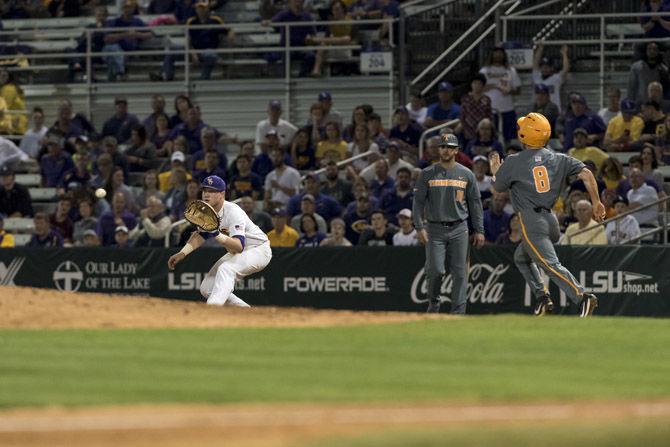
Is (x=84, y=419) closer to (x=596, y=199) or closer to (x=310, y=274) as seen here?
(x=596, y=199)

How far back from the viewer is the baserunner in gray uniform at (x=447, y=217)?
1648 cm

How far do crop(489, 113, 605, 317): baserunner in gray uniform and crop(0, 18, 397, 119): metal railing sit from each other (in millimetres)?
9030

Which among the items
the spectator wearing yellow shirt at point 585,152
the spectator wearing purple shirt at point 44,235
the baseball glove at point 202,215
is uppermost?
→ the spectator wearing yellow shirt at point 585,152

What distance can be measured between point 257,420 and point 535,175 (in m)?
7.81

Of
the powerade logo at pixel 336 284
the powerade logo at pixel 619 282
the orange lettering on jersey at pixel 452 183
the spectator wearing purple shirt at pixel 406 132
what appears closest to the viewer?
the orange lettering on jersey at pixel 452 183

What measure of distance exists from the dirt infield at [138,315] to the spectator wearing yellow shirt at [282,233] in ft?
21.3

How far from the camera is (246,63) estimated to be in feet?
86.5

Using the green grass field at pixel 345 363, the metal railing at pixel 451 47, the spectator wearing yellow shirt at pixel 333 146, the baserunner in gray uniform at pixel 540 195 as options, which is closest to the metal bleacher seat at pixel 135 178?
the spectator wearing yellow shirt at pixel 333 146

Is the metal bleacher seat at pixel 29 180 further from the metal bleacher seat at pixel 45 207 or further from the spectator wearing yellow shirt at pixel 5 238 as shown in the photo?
the spectator wearing yellow shirt at pixel 5 238

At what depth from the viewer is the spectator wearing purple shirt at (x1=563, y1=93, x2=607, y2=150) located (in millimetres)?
21672

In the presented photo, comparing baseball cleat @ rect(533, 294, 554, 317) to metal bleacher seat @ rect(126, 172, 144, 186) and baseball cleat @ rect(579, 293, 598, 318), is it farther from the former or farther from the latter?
metal bleacher seat @ rect(126, 172, 144, 186)

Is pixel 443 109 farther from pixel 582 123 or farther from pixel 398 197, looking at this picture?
pixel 398 197

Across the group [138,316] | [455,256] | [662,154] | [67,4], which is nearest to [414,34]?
[662,154]

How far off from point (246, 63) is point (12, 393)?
17659 mm
